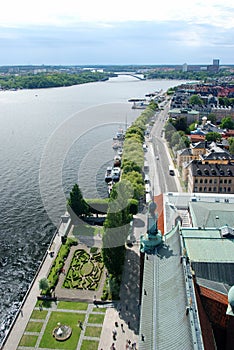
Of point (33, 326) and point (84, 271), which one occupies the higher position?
point (84, 271)

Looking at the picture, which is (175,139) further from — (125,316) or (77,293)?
(125,316)

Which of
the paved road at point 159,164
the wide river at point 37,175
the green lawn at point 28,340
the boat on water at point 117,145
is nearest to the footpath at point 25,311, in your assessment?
the green lawn at point 28,340

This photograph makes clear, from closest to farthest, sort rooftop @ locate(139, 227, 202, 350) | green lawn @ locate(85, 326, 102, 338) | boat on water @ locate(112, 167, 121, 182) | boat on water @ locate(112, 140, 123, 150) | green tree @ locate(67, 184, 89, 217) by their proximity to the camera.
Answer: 1. rooftop @ locate(139, 227, 202, 350)
2. green lawn @ locate(85, 326, 102, 338)
3. green tree @ locate(67, 184, 89, 217)
4. boat on water @ locate(112, 167, 121, 182)
5. boat on water @ locate(112, 140, 123, 150)

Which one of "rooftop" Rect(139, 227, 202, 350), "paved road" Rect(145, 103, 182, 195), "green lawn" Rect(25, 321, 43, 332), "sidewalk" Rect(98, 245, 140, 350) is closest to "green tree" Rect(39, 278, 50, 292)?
"green lawn" Rect(25, 321, 43, 332)

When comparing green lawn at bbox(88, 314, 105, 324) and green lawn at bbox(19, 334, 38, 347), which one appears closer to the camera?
green lawn at bbox(19, 334, 38, 347)

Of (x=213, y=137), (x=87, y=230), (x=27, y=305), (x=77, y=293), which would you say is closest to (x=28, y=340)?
(x=27, y=305)

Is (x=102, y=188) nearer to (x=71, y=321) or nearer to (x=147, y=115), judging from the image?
(x=71, y=321)

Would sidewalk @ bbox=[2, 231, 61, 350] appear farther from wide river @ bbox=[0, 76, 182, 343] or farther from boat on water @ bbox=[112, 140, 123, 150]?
boat on water @ bbox=[112, 140, 123, 150]
